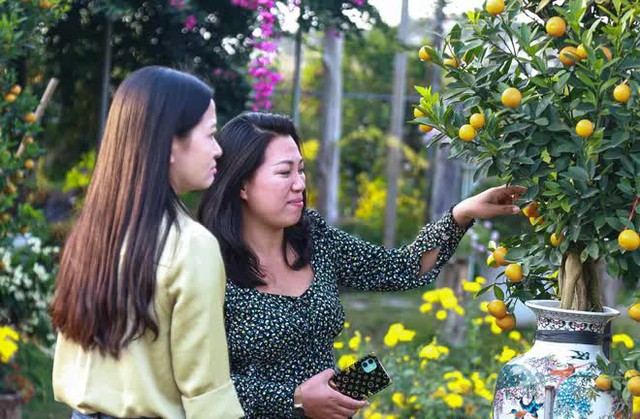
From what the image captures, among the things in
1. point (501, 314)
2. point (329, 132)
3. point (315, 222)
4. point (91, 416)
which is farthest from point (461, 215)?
point (329, 132)

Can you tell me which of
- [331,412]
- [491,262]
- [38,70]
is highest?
[38,70]

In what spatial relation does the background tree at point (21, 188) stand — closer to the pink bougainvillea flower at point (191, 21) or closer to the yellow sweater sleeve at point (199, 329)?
the pink bougainvillea flower at point (191, 21)

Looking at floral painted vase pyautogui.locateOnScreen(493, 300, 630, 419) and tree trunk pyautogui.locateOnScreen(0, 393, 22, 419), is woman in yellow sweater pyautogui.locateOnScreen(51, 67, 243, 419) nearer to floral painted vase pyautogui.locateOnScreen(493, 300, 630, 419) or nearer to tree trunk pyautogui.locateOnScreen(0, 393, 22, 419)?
floral painted vase pyautogui.locateOnScreen(493, 300, 630, 419)

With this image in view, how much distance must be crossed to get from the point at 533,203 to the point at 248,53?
3407mm

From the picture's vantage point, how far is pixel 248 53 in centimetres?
551

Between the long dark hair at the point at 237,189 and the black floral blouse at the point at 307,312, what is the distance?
5cm

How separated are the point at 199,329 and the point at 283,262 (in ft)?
2.34

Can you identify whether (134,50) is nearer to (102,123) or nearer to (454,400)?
(102,123)

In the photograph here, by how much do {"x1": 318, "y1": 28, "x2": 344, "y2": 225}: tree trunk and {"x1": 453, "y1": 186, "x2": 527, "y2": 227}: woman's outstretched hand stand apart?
7.59m

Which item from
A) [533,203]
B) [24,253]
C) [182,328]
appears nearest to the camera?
[182,328]

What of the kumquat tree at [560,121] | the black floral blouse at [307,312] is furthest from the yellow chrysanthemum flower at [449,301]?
the kumquat tree at [560,121]

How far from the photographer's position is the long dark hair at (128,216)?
181 centimetres

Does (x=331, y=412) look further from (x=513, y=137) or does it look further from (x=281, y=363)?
(x=513, y=137)

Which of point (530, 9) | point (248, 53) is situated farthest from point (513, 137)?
point (248, 53)
